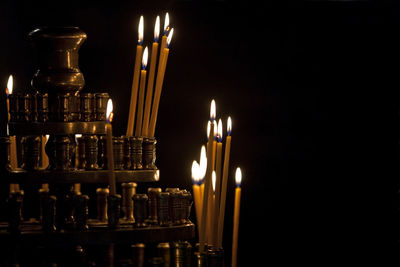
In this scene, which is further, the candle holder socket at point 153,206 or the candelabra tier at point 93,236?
the candle holder socket at point 153,206

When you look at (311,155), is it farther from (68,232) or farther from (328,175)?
(68,232)

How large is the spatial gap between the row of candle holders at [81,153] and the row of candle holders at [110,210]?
0.21 ft

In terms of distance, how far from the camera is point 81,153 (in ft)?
5.76

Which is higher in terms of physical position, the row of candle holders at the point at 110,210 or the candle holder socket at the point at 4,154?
the candle holder socket at the point at 4,154

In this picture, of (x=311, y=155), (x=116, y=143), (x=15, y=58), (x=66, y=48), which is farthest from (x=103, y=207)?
(x=311, y=155)

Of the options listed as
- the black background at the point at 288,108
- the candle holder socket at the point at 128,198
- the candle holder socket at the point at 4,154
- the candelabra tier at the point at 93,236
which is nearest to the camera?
the candelabra tier at the point at 93,236

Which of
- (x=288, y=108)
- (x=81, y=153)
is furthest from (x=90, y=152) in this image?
(x=288, y=108)

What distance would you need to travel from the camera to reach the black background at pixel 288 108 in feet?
7.55

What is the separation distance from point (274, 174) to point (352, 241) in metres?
0.31

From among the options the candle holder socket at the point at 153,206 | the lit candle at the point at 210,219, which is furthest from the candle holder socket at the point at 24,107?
the lit candle at the point at 210,219

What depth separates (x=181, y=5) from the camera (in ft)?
7.49

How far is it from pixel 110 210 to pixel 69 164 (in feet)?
0.45

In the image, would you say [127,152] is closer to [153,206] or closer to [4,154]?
[153,206]

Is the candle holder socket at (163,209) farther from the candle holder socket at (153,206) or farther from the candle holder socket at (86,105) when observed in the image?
the candle holder socket at (86,105)
